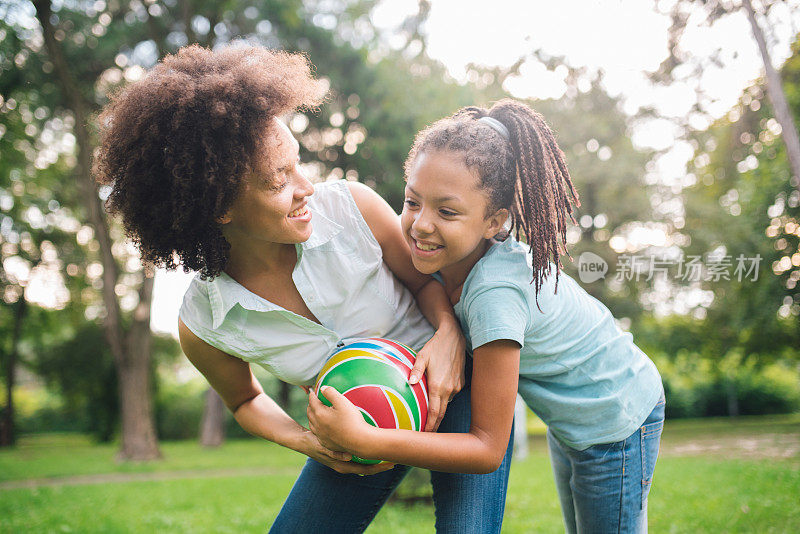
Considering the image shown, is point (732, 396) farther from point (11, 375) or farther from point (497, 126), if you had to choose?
point (11, 375)

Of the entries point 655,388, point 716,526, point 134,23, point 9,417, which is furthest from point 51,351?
point 655,388

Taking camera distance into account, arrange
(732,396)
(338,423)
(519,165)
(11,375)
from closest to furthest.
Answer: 1. (338,423)
2. (519,165)
3. (11,375)
4. (732,396)

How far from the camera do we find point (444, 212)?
215cm

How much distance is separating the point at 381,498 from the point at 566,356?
3.07 ft

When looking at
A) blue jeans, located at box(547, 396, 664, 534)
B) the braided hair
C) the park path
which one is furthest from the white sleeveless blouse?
the park path

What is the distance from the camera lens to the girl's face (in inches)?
83.4

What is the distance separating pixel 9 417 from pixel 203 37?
64.9ft

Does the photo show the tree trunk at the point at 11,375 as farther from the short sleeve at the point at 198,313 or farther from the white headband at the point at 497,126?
the white headband at the point at 497,126

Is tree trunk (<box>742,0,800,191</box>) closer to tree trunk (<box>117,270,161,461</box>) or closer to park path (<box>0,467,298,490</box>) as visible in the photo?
park path (<box>0,467,298,490</box>)

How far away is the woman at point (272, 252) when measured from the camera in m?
2.03

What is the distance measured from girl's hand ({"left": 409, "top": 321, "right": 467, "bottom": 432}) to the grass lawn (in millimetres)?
4500

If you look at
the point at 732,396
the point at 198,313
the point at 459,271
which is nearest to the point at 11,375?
the point at 198,313

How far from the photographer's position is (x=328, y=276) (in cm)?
230

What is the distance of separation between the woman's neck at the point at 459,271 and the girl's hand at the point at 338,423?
2.21ft
